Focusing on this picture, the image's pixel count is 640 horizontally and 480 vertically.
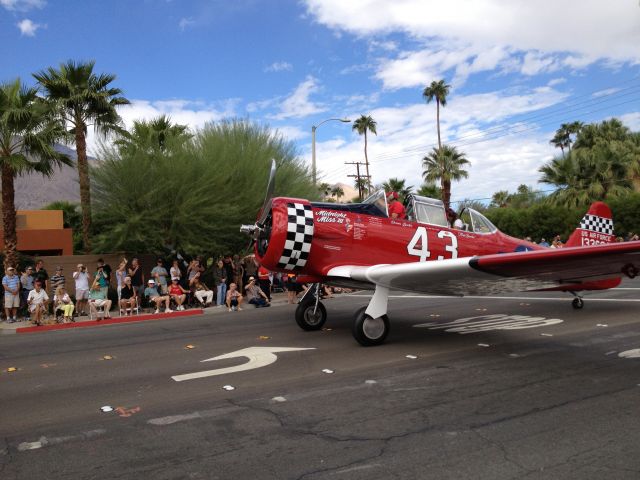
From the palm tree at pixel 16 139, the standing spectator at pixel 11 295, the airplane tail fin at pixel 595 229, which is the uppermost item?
the palm tree at pixel 16 139

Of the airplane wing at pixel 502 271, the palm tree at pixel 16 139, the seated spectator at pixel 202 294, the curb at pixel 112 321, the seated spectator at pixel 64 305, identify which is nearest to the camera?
the airplane wing at pixel 502 271

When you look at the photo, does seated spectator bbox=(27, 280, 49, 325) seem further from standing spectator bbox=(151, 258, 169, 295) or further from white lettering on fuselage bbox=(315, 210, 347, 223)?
white lettering on fuselage bbox=(315, 210, 347, 223)

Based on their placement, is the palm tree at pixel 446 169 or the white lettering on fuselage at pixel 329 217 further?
the palm tree at pixel 446 169

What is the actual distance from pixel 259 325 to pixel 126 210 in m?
9.60

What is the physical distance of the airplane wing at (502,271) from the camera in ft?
17.8

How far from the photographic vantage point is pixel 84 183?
1869 cm

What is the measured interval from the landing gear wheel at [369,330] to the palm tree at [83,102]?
47.9ft

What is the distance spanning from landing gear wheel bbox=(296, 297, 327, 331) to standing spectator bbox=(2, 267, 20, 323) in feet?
27.1

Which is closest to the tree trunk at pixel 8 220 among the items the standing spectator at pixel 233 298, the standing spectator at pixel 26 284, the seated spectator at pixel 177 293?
the standing spectator at pixel 26 284

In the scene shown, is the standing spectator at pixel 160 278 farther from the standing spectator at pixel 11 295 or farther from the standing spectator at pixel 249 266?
the standing spectator at pixel 11 295

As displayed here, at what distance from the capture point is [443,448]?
148 inches

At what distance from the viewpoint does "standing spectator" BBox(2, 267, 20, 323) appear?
13.0 metres

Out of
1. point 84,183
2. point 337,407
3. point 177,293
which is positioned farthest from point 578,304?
point 84,183

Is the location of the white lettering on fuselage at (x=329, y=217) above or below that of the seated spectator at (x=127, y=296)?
above
